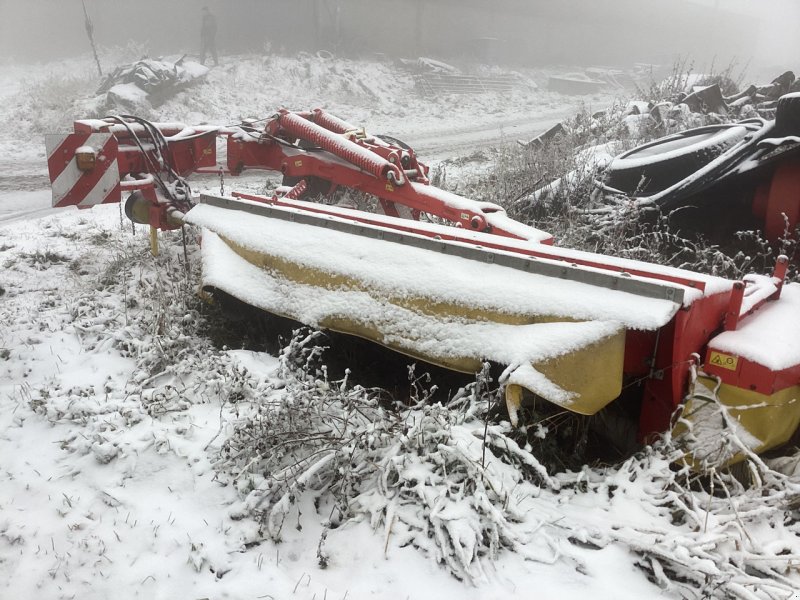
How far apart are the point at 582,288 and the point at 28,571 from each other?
2246 mm

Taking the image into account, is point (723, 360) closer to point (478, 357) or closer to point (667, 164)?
point (478, 357)

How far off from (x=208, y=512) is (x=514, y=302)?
4.82ft

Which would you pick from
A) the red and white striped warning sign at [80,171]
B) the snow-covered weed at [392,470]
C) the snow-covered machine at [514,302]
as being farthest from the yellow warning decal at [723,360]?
the red and white striped warning sign at [80,171]

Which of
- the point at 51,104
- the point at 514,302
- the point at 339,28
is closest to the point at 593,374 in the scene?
the point at 514,302

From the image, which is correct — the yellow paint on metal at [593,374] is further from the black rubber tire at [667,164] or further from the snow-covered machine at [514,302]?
the black rubber tire at [667,164]

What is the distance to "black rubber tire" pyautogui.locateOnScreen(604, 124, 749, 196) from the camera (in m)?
4.93

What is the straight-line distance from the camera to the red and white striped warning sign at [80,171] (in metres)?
3.78

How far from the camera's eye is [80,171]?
382 centimetres

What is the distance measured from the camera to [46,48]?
2142 centimetres

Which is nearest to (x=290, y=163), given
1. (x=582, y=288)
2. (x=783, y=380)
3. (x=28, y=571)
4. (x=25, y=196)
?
(x=582, y=288)

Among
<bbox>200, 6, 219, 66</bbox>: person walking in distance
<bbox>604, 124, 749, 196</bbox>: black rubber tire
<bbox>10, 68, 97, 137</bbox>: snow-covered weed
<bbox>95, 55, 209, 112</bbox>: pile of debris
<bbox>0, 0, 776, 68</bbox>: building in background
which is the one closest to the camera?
<bbox>604, 124, 749, 196</bbox>: black rubber tire

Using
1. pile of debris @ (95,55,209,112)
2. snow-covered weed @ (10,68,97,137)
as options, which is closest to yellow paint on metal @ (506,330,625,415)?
snow-covered weed @ (10,68,97,137)

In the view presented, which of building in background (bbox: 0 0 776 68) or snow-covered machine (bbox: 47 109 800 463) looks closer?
snow-covered machine (bbox: 47 109 800 463)

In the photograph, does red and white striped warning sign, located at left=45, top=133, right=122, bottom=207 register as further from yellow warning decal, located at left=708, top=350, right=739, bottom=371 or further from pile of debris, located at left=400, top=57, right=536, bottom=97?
pile of debris, located at left=400, top=57, right=536, bottom=97
